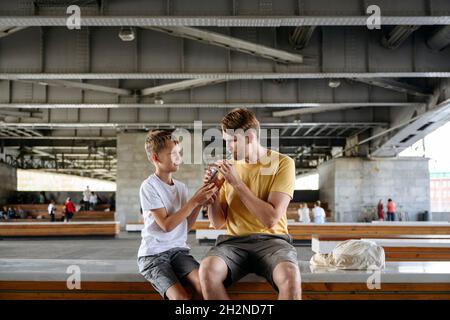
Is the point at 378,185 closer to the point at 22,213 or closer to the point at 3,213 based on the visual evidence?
the point at 22,213

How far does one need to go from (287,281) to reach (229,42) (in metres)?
11.9

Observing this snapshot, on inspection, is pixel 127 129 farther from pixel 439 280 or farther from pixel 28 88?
pixel 439 280

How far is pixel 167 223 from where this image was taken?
3.81m

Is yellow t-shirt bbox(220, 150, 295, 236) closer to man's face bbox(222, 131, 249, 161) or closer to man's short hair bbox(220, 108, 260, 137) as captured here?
man's face bbox(222, 131, 249, 161)

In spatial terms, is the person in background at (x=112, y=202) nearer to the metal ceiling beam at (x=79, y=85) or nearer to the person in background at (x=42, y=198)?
the person in background at (x=42, y=198)

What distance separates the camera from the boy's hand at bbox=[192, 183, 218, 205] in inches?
149

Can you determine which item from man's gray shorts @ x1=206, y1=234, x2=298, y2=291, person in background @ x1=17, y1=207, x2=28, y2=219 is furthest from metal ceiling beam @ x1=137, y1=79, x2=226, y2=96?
person in background @ x1=17, y1=207, x2=28, y2=219

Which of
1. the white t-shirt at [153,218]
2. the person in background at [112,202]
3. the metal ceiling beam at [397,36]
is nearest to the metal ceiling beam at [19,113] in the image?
the person in background at [112,202]

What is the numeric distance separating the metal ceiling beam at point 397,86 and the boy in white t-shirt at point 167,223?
630 inches

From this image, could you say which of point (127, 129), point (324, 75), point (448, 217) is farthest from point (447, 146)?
point (324, 75)

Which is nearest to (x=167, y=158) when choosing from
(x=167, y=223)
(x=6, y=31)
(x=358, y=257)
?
(x=167, y=223)

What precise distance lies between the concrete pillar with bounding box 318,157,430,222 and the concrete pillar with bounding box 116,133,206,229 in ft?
34.9

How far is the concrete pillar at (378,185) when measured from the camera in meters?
33.3

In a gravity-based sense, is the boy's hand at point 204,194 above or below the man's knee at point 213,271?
above
